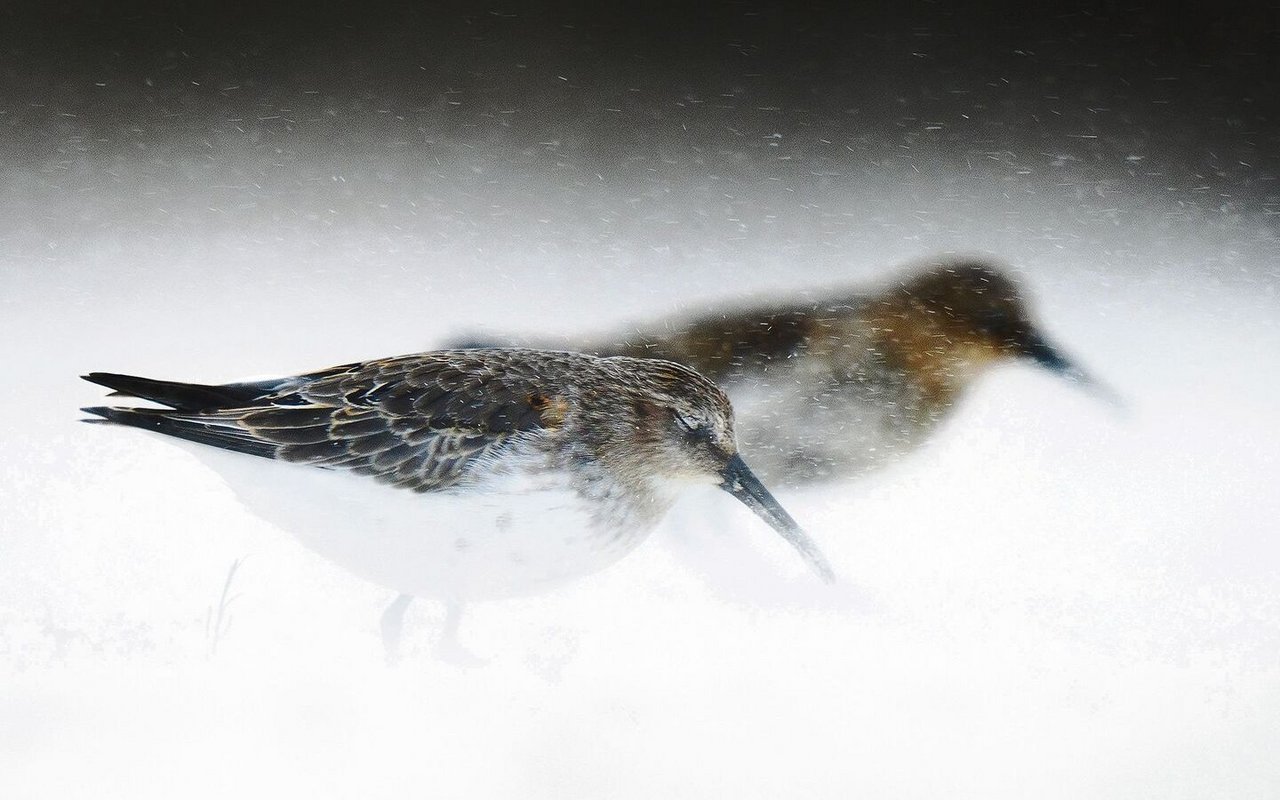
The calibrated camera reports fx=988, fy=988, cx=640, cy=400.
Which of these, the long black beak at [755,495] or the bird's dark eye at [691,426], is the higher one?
the bird's dark eye at [691,426]

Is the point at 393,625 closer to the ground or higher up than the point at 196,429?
closer to the ground

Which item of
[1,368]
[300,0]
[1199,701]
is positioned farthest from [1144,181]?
[1,368]

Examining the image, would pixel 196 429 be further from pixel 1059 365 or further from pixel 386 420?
pixel 1059 365

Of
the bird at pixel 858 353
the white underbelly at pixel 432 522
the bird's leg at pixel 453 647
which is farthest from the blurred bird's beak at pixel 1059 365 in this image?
the bird's leg at pixel 453 647

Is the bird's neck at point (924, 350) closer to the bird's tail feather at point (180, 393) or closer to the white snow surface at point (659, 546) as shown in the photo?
the white snow surface at point (659, 546)

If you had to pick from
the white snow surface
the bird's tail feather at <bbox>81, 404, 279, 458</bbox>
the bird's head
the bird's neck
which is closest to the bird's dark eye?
the bird's head

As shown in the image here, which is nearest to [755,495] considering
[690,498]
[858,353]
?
[690,498]

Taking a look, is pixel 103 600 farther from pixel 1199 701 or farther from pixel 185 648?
pixel 1199 701

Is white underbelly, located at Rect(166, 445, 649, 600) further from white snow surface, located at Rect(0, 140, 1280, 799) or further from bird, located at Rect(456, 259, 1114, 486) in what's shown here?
bird, located at Rect(456, 259, 1114, 486)
